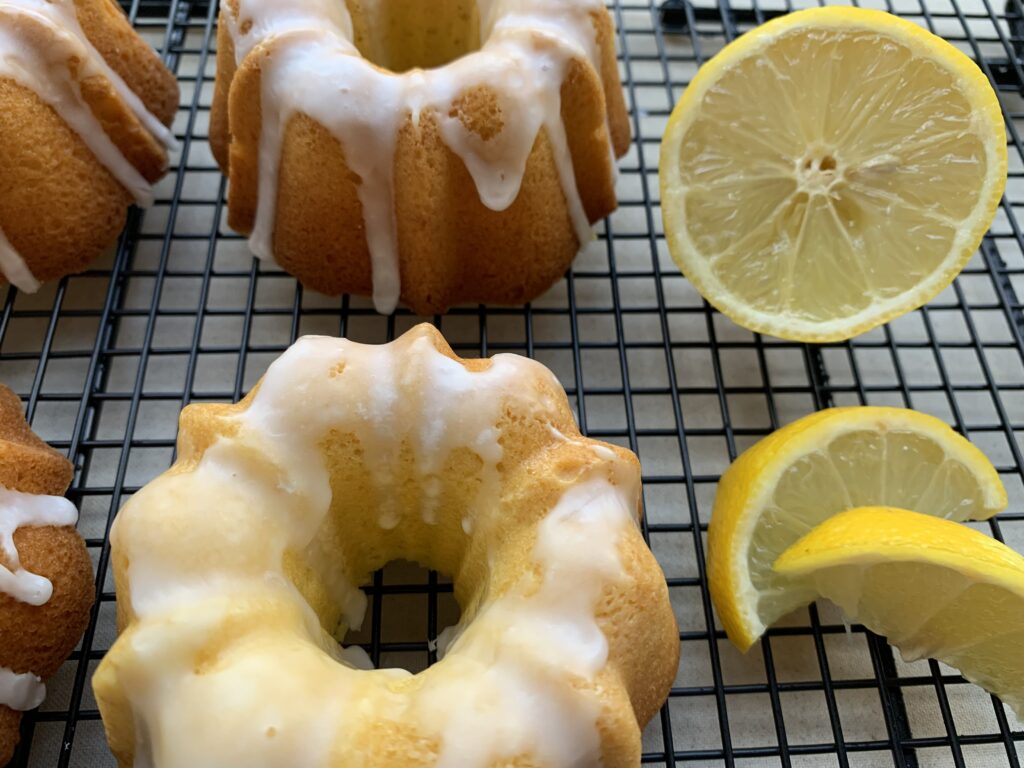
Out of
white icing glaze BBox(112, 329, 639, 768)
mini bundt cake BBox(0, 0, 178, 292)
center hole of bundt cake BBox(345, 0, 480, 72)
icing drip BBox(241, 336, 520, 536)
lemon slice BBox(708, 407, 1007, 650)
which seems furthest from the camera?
center hole of bundt cake BBox(345, 0, 480, 72)

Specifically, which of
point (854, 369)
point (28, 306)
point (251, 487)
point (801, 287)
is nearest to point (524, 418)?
point (251, 487)

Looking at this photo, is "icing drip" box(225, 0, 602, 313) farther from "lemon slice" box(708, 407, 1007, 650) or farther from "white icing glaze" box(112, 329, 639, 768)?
"lemon slice" box(708, 407, 1007, 650)

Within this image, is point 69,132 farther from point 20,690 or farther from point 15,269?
point 20,690

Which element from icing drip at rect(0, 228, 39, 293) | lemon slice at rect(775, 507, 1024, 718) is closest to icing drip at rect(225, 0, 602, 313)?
icing drip at rect(0, 228, 39, 293)

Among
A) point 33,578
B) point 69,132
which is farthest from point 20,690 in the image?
point 69,132

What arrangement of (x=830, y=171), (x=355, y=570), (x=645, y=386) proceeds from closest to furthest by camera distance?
(x=355, y=570)
(x=830, y=171)
(x=645, y=386)
